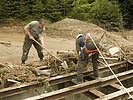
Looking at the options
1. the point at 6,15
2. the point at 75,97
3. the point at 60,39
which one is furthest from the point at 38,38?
the point at 6,15

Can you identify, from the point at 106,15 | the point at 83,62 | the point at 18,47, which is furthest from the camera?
the point at 106,15

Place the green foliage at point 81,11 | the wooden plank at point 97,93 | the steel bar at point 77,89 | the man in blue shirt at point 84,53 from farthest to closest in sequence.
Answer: the green foliage at point 81,11 → the man in blue shirt at point 84,53 → the wooden plank at point 97,93 → the steel bar at point 77,89

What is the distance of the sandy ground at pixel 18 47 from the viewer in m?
13.8

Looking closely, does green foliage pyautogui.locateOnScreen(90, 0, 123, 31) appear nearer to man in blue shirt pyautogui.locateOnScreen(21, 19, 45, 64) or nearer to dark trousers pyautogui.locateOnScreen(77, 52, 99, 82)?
man in blue shirt pyautogui.locateOnScreen(21, 19, 45, 64)

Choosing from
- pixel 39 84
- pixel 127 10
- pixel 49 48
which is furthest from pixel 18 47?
pixel 127 10

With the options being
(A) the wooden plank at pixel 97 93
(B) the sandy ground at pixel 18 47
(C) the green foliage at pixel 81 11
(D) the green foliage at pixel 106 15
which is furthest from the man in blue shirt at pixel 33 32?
(C) the green foliage at pixel 81 11

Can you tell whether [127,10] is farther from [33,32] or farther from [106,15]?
[33,32]

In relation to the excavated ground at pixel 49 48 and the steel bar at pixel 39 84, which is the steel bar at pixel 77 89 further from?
the excavated ground at pixel 49 48

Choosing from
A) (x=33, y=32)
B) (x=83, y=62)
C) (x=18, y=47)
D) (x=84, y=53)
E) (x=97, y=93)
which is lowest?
(x=18, y=47)

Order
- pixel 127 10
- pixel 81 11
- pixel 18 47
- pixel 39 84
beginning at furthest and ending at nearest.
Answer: pixel 127 10
pixel 81 11
pixel 18 47
pixel 39 84

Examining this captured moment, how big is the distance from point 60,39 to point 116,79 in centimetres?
830

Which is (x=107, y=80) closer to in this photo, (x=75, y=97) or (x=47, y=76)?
(x=75, y=97)

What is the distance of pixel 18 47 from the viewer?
15609 millimetres

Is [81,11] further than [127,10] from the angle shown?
No
